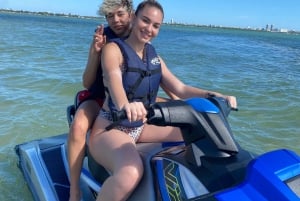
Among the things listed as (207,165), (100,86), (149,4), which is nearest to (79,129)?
(100,86)

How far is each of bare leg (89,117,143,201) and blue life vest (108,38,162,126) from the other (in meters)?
0.20

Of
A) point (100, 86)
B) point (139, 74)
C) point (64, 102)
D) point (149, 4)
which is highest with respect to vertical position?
point (149, 4)

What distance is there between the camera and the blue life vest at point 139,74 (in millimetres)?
2164

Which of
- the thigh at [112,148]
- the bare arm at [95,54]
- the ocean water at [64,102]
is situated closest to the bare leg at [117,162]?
the thigh at [112,148]

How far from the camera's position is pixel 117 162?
191 cm

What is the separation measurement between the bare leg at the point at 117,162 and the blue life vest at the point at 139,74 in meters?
0.20

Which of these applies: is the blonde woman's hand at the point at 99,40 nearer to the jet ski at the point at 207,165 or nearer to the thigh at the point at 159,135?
the thigh at the point at 159,135

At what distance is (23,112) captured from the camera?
5.21m

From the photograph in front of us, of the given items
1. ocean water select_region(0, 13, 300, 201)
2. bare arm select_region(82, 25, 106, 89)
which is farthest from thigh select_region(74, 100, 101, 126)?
ocean water select_region(0, 13, 300, 201)

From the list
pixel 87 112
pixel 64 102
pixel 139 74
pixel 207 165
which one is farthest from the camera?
pixel 64 102

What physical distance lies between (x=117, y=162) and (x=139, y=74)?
0.53 metres

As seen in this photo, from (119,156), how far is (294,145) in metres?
3.28

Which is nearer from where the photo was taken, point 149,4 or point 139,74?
point 149,4

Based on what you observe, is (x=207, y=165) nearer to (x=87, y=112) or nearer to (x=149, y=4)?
(x=149, y=4)
